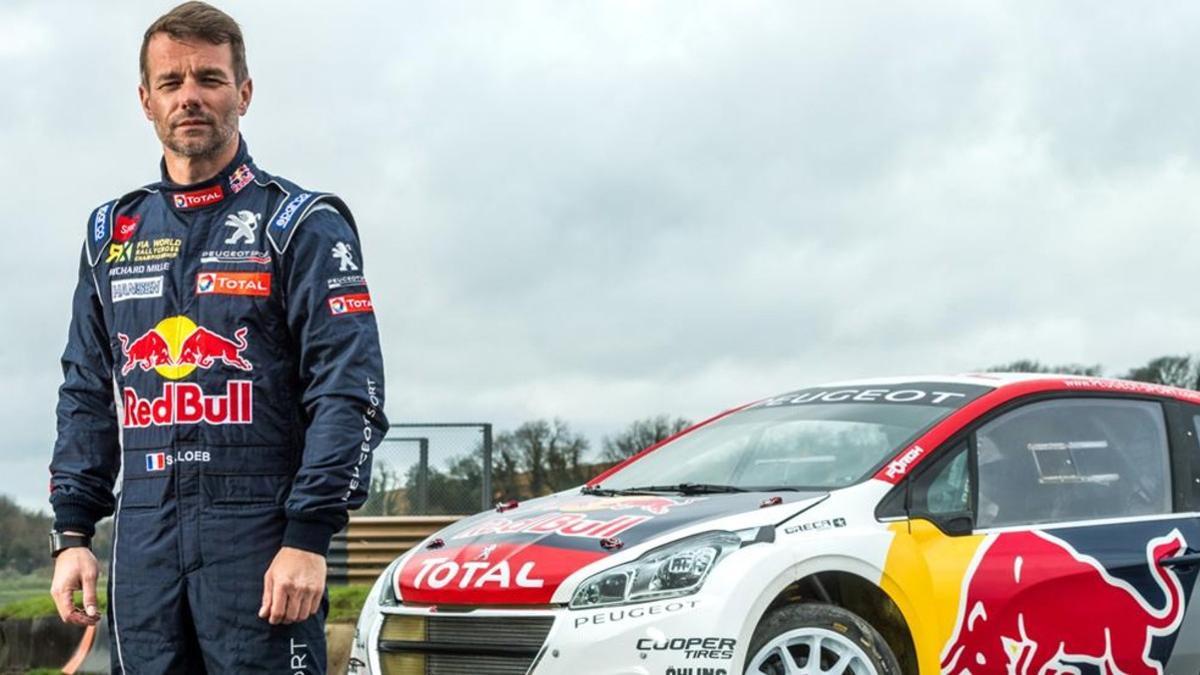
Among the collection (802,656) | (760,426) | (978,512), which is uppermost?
(760,426)

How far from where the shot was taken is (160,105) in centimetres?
338

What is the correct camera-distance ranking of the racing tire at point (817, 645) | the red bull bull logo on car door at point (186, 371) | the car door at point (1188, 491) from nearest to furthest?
1. the red bull bull logo on car door at point (186, 371)
2. the racing tire at point (817, 645)
3. the car door at point (1188, 491)

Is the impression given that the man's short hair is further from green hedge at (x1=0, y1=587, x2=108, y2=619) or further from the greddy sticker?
green hedge at (x1=0, y1=587, x2=108, y2=619)

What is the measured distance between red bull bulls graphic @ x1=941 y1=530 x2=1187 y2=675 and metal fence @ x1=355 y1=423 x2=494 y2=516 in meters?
9.83

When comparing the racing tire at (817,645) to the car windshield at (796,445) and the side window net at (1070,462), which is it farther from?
the side window net at (1070,462)

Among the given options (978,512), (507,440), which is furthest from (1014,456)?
(507,440)

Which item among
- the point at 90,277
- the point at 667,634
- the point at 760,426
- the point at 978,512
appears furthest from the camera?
the point at 760,426

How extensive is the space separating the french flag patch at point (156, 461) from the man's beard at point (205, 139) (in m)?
0.59

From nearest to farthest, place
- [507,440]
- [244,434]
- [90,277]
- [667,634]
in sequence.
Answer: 1. [244,434]
2. [90,277]
3. [667,634]
4. [507,440]

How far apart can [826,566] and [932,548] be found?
52cm

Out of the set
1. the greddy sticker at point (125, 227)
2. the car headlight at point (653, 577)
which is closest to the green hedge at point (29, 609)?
the car headlight at point (653, 577)

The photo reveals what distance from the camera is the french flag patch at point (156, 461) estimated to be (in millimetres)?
3328

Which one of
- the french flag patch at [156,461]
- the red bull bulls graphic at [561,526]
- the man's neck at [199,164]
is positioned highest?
the man's neck at [199,164]

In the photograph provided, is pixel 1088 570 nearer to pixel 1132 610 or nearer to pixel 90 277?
pixel 1132 610
